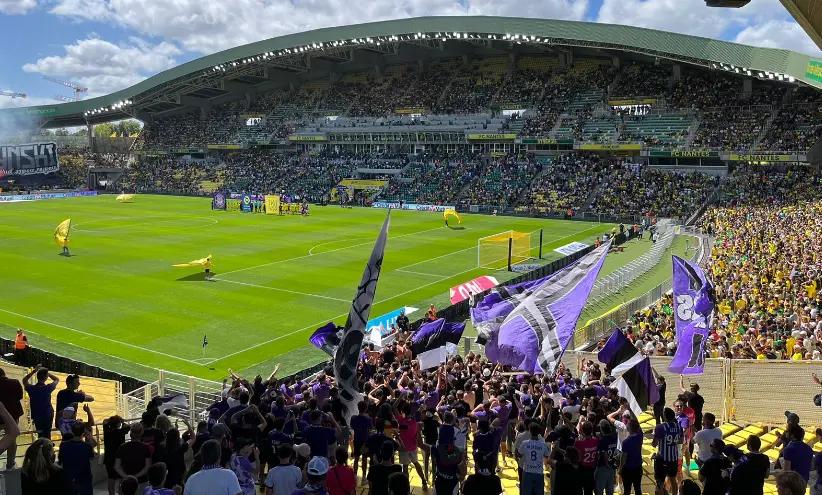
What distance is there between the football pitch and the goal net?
33.9 inches

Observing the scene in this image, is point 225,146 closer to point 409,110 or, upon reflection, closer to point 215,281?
point 409,110

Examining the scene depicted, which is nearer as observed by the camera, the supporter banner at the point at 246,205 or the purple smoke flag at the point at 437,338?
the purple smoke flag at the point at 437,338

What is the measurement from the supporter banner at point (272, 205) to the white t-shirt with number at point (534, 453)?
54.8 metres

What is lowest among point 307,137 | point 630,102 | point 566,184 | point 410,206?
point 410,206

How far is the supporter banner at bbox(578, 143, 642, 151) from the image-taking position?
6618 cm

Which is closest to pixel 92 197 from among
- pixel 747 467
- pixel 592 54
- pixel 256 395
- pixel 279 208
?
pixel 279 208

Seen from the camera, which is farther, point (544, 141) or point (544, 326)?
point (544, 141)

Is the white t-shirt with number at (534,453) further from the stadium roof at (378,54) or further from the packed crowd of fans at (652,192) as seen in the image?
the packed crowd of fans at (652,192)

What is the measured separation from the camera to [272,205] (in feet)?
202

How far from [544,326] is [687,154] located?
55.0 metres

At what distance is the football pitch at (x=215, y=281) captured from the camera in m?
22.8

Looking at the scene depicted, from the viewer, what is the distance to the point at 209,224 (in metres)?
53.8

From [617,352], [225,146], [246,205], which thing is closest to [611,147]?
[246,205]

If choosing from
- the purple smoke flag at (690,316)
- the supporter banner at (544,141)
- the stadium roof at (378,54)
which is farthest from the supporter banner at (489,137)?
the purple smoke flag at (690,316)
